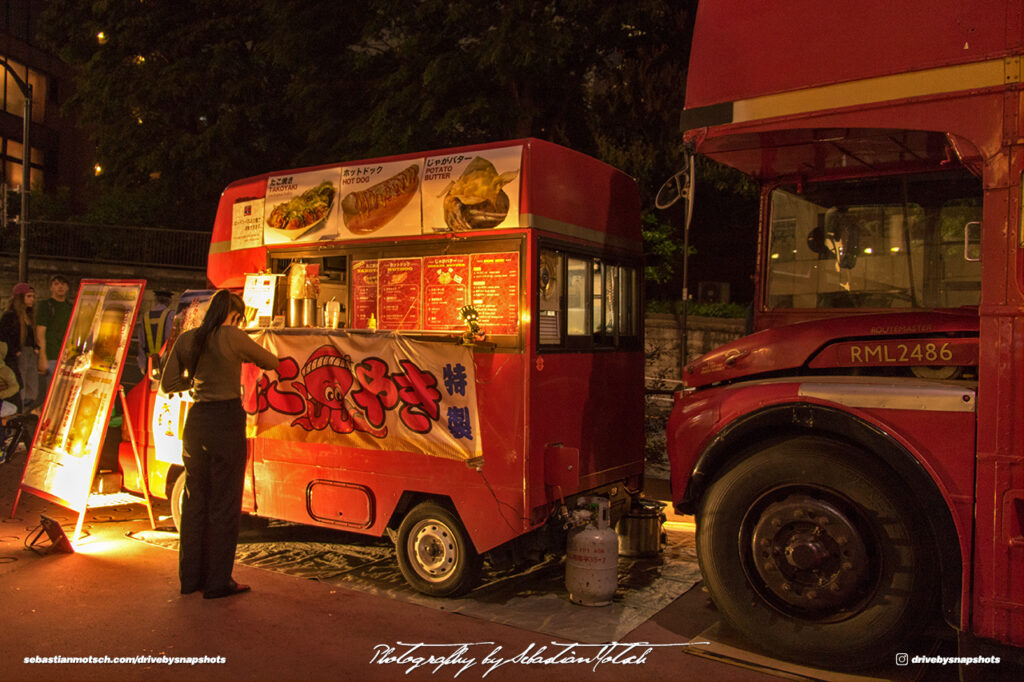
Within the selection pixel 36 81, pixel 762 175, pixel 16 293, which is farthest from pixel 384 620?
pixel 36 81

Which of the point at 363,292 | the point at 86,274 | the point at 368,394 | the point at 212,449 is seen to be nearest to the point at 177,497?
the point at 212,449

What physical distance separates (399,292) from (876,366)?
348cm

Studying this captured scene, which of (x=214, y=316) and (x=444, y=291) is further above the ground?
(x=444, y=291)

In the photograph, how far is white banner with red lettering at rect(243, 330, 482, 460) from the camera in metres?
5.65

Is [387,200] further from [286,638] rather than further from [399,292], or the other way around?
[286,638]

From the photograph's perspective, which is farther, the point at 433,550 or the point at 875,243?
the point at 433,550

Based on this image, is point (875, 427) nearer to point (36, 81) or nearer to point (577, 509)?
point (577, 509)

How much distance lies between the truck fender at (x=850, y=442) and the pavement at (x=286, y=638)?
910 mm

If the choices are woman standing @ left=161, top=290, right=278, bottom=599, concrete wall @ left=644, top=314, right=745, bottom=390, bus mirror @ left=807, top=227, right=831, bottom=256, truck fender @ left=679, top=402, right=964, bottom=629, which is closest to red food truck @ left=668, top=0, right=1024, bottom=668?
truck fender @ left=679, top=402, right=964, bottom=629

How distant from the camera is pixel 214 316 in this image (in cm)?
567

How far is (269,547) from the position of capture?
699 cm

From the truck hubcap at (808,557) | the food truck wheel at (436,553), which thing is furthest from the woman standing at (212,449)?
the truck hubcap at (808,557)

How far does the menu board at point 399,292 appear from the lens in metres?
6.14

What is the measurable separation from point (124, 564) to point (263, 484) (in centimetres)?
121
